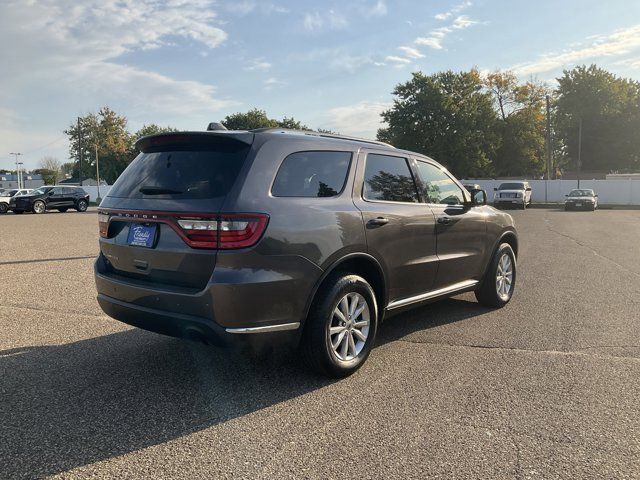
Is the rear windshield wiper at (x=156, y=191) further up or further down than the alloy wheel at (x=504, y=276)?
further up

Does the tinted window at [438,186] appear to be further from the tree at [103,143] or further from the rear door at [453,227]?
the tree at [103,143]

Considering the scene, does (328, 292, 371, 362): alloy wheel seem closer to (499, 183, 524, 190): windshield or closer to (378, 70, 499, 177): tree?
(499, 183, 524, 190): windshield

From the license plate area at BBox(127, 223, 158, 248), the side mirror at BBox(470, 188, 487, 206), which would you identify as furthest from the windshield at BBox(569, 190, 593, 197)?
the license plate area at BBox(127, 223, 158, 248)

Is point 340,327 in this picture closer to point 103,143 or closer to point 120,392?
point 120,392

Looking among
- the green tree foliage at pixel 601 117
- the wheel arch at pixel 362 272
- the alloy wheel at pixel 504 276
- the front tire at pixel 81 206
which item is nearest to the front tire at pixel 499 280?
the alloy wheel at pixel 504 276

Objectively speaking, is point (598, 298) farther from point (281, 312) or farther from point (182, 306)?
point (182, 306)

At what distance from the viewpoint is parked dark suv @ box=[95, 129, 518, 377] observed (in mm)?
3387

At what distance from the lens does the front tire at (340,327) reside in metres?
3.77

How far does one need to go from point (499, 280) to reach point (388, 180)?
2463 millimetres

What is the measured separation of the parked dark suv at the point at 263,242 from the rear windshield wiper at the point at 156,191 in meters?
0.01

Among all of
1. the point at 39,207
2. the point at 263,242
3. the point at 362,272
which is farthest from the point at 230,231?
the point at 39,207

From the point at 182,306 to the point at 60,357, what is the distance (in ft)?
5.79

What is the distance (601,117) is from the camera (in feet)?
210

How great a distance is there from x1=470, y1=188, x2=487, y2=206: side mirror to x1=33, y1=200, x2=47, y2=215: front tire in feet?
96.1
